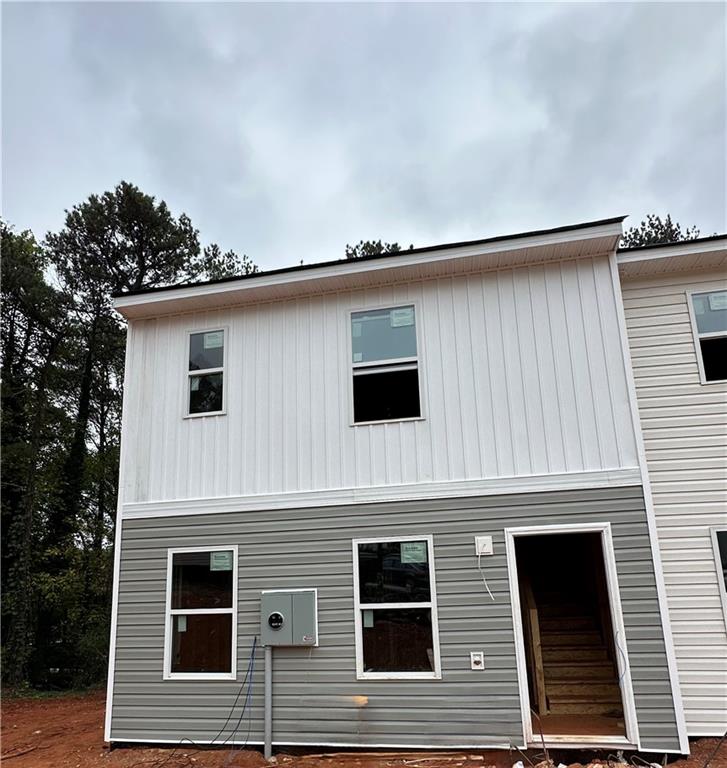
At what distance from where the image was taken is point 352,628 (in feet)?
19.6

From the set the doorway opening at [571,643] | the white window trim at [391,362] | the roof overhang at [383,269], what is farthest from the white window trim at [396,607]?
the roof overhang at [383,269]

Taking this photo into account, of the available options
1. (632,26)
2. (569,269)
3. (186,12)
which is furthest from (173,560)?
(632,26)

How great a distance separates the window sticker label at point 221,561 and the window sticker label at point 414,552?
1.99 m

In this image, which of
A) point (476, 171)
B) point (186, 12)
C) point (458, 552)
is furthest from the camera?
point (476, 171)

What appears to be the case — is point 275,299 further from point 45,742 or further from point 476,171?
point 476,171

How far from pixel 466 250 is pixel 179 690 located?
18.7 ft

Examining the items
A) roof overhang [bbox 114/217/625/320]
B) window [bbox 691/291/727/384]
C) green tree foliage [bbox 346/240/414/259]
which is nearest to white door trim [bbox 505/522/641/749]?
window [bbox 691/291/727/384]

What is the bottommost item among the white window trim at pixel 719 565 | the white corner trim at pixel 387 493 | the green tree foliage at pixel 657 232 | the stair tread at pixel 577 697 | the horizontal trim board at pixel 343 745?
the horizontal trim board at pixel 343 745

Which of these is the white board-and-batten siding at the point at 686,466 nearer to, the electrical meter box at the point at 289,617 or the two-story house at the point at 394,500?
the two-story house at the point at 394,500

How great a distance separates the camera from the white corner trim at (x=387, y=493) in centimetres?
585

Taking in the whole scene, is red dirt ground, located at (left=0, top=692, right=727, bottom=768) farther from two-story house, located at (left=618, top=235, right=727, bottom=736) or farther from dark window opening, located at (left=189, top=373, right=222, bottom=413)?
dark window opening, located at (left=189, top=373, right=222, bottom=413)

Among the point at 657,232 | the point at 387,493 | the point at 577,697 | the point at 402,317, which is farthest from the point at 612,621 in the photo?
the point at 657,232

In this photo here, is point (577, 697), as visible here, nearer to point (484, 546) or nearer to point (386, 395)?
point (484, 546)

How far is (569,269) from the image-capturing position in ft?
21.1
